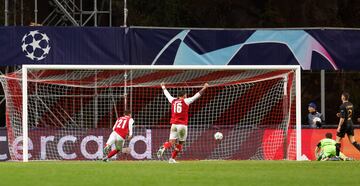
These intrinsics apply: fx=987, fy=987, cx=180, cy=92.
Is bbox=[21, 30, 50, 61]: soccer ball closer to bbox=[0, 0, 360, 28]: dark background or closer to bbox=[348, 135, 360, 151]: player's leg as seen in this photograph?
bbox=[348, 135, 360, 151]: player's leg

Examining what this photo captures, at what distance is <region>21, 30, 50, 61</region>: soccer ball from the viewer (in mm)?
27219

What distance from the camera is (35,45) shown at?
27.2 m

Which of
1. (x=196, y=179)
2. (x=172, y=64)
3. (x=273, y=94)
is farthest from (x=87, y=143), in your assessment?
(x=196, y=179)

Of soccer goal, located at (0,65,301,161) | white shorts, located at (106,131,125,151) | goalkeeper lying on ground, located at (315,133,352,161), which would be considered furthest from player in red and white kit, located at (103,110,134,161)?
goalkeeper lying on ground, located at (315,133,352,161)

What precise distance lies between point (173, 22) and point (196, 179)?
2040cm

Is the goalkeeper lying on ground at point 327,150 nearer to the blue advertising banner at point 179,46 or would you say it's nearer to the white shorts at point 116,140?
the blue advertising banner at point 179,46

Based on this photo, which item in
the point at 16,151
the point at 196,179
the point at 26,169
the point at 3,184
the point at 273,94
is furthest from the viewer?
the point at 273,94

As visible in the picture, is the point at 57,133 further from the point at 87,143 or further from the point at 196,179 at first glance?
the point at 196,179

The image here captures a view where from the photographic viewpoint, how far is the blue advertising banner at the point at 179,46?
27.3 meters

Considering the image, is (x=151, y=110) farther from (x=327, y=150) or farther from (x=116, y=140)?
(x=327, y=150)

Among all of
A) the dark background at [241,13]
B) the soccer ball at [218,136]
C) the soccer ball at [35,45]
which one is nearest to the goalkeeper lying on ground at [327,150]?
the soccer ball at [218,136]

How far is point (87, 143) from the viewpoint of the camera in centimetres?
2739

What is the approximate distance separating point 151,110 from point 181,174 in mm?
10292

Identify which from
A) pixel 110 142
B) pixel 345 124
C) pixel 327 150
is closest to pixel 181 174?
pixel 110 142
